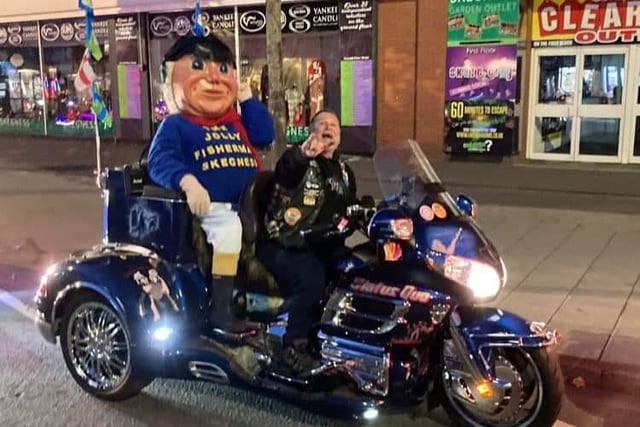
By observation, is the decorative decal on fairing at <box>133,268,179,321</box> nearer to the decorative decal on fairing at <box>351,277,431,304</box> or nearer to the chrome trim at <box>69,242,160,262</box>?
the chrome trim at <box>69,242,160,262</box>

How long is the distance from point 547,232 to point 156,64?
12.9 metres

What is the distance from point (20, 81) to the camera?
2175cm

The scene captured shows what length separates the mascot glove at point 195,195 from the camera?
161 inches

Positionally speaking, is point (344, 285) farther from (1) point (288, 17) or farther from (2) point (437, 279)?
(1) point (288, 17)

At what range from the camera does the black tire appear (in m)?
4.51

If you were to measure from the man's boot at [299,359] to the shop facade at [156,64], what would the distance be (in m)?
10.2

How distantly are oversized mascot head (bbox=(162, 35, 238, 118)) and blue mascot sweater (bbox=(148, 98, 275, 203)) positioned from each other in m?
0.09

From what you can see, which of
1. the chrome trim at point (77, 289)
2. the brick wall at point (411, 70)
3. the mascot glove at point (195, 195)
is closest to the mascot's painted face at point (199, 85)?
the mascot glove at point (195, 195)

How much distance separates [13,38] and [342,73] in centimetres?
1032

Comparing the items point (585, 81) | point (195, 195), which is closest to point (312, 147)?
point (195, 195)

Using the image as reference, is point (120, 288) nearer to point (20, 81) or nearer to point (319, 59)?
point (319, 59)

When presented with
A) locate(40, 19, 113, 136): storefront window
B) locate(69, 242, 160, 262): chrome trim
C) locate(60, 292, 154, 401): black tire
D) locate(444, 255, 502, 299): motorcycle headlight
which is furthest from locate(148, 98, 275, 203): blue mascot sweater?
locate(40, 19, 113, 136): storefront window

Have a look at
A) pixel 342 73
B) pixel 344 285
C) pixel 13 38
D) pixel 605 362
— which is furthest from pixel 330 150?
pixel 13 38

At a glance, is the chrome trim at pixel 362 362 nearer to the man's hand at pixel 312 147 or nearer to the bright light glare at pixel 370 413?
the bright light glare at pixel 370 413
